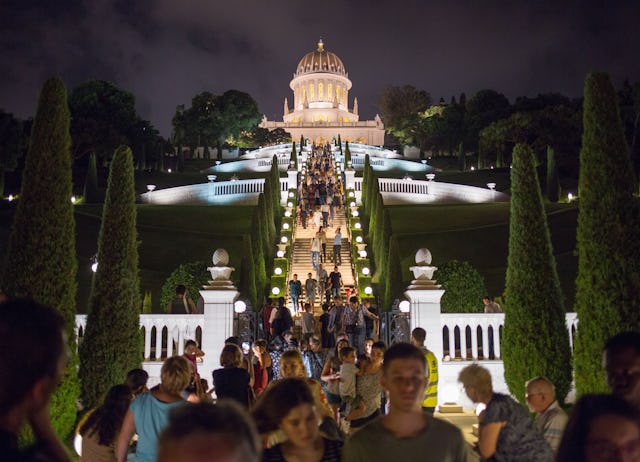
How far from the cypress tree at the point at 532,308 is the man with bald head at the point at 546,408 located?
6.84 meters

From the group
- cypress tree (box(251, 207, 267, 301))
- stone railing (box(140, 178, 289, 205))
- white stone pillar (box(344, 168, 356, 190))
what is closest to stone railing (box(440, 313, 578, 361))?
cypress tree (box(251, 207, 267, 301))

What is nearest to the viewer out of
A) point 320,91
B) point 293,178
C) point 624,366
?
point 624,366

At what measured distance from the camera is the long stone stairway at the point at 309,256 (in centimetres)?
2633

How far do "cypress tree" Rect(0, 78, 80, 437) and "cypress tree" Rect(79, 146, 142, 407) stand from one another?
754mm

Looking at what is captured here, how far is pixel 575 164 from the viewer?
57.8 meters

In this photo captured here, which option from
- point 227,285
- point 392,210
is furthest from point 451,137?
point 227,285

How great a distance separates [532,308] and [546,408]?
7.07 metres

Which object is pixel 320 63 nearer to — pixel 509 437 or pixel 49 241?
pixel 49 241

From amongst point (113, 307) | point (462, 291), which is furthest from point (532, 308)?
point (113, 307)

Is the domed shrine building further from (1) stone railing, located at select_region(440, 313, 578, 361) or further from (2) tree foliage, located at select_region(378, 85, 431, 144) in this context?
(1) stone railing, located at select_region(440, 313, 578, 361)

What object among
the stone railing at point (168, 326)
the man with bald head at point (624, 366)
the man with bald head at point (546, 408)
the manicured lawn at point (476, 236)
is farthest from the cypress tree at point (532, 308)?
the manicured lawn at point (476, 236)

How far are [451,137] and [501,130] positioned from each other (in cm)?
1648

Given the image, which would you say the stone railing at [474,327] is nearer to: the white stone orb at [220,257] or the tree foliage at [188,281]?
the white stone orb at [220,257]

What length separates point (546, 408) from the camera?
18.3ft
